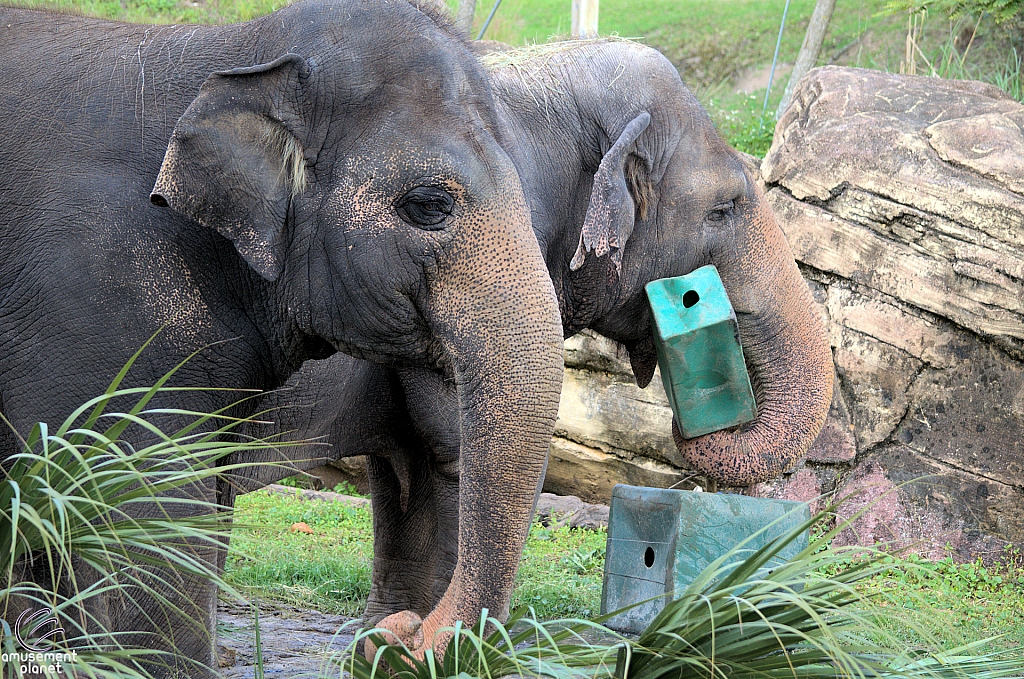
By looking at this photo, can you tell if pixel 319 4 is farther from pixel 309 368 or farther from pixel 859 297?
pixel 859 297

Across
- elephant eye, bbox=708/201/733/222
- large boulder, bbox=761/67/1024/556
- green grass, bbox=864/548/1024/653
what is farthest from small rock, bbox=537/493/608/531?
elephant eye, bbox=708/201/733/222

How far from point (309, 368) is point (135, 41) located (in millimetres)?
1124

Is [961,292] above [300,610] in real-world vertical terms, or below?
above

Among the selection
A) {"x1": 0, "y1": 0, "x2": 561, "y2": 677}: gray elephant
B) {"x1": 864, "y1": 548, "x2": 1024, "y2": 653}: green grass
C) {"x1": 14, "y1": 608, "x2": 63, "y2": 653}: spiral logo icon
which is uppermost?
{"x1": 0, "y1": 0, "x2": 561, "y2": 677}: gray elephant

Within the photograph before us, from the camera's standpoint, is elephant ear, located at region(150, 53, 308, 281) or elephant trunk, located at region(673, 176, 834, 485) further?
elephant trunk, located at region(673, 176, 834, 485)

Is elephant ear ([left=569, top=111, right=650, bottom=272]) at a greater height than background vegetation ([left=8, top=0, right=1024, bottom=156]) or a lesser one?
lesser

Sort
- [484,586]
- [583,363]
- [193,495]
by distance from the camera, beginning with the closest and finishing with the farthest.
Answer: [484,586]
[193,495]
[583,363]

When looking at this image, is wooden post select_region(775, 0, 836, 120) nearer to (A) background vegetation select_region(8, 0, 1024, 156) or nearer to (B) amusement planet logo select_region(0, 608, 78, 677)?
(A) background vegetation select_region(8, 0, 1024, 156)

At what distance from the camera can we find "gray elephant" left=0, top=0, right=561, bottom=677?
9.59 ft

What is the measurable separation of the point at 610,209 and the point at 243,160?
134cm

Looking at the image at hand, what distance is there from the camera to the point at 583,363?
20.9 feet

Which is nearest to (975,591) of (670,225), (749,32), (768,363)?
(768,363)

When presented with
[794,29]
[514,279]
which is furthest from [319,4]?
[794,29]

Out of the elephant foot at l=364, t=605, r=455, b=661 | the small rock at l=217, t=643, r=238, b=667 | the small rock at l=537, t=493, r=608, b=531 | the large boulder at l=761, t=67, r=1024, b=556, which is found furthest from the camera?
the small rock at l=537, t=493, r=608, b=531
